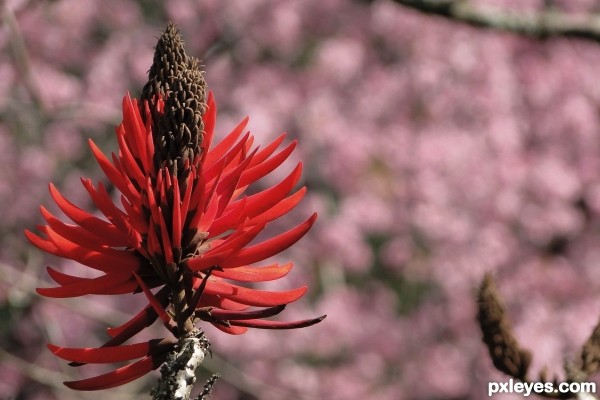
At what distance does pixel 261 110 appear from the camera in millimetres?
6461

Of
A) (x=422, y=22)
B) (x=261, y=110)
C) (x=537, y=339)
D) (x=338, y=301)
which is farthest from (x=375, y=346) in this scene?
(x=422, y=22)

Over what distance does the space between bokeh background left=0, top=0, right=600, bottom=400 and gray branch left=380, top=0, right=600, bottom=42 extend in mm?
3326

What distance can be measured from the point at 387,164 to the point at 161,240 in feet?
20.4

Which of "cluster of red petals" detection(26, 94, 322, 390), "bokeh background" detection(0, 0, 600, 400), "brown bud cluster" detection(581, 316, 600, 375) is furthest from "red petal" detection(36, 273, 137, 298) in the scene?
"bokeh background" detection(0, 0, 600, 400)

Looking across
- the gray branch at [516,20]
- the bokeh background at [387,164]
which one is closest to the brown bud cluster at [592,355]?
the gray branch at [516,20]

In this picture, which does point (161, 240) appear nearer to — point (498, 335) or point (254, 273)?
point (254, 273)

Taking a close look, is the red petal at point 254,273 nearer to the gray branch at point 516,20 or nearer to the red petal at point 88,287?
the red petal at point 88,287

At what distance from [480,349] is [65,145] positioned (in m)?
3.51

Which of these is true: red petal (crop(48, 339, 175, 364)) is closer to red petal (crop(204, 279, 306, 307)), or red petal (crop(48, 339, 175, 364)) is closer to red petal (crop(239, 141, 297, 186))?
red petal (crop(204, 279, 306, 307))

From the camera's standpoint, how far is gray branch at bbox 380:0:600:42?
3.04 meters

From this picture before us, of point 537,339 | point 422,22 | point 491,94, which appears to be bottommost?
point 537,339

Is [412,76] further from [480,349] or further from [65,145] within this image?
[65,145]

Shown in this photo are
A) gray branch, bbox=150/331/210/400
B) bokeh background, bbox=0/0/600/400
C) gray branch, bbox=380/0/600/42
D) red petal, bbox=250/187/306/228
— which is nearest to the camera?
gray branch, bbox=150/331/210/400

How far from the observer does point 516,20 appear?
3230 mm
